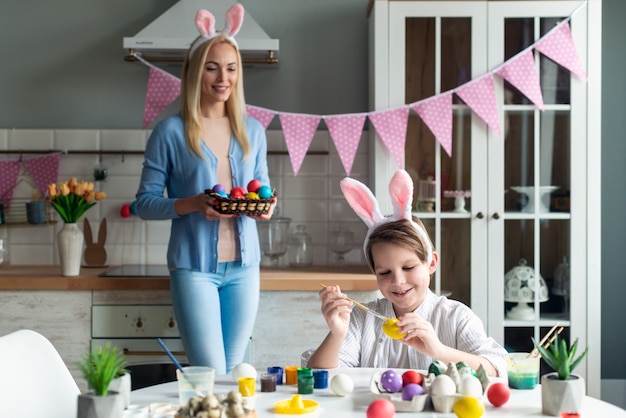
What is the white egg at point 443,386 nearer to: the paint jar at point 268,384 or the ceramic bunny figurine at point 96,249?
the paint jar at point 268,384

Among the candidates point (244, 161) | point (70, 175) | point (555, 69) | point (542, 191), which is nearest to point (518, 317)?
point (542, 191)

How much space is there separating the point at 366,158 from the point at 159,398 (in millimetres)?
2295

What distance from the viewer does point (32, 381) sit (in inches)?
57.2

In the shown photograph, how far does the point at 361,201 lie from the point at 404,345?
36cm

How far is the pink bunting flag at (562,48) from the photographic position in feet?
10.9

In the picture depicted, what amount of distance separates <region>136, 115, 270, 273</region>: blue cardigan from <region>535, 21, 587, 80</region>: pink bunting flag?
4.22 feet

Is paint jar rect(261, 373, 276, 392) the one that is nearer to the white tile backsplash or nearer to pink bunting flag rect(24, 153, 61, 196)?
the white tile backsplash

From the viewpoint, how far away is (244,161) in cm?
286

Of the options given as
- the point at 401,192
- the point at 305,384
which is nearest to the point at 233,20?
the point at 401,192

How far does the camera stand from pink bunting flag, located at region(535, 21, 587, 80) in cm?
331

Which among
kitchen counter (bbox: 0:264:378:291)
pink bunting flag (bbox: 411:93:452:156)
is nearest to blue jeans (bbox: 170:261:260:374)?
kitchen counter (bbox: 0:264:378:291)

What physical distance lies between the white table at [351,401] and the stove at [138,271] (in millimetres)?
1617

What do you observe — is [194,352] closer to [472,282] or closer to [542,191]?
[472,282]

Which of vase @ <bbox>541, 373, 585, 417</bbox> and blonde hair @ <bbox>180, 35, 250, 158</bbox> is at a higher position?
blonde hair @ <bbox>180, 35, 250, 158</bbox>
